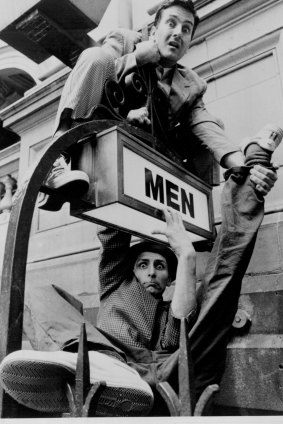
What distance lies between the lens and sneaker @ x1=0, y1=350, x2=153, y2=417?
4.71 ft

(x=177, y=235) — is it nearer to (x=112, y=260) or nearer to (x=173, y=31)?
(x=112, y=260)

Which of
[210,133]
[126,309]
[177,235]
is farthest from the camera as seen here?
[210,133]

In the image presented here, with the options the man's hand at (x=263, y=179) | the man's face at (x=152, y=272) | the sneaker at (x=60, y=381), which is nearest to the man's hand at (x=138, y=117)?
the man's hand at (x=263, y=179)

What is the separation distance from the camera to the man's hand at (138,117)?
8.46ft

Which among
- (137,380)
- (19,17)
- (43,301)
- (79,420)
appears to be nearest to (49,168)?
(43,301)

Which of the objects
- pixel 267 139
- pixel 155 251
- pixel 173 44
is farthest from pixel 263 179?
pixel 173 44

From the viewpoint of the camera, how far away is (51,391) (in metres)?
1.54

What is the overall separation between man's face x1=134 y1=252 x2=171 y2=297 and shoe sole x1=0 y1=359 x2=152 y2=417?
1.08 m

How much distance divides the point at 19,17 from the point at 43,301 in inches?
84.0

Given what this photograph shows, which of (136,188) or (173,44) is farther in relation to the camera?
(173,44)

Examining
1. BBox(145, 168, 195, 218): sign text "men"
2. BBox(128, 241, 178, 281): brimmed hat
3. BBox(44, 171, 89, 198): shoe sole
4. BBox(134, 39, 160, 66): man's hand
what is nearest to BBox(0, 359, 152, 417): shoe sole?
BBox(44, 171, 89, 198): shoe sole

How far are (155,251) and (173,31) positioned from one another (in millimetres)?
1505

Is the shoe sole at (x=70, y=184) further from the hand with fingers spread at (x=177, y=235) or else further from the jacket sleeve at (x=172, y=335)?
the jacket sleeve at (x=172, y=335)

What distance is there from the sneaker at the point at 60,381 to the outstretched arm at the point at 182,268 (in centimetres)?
57
